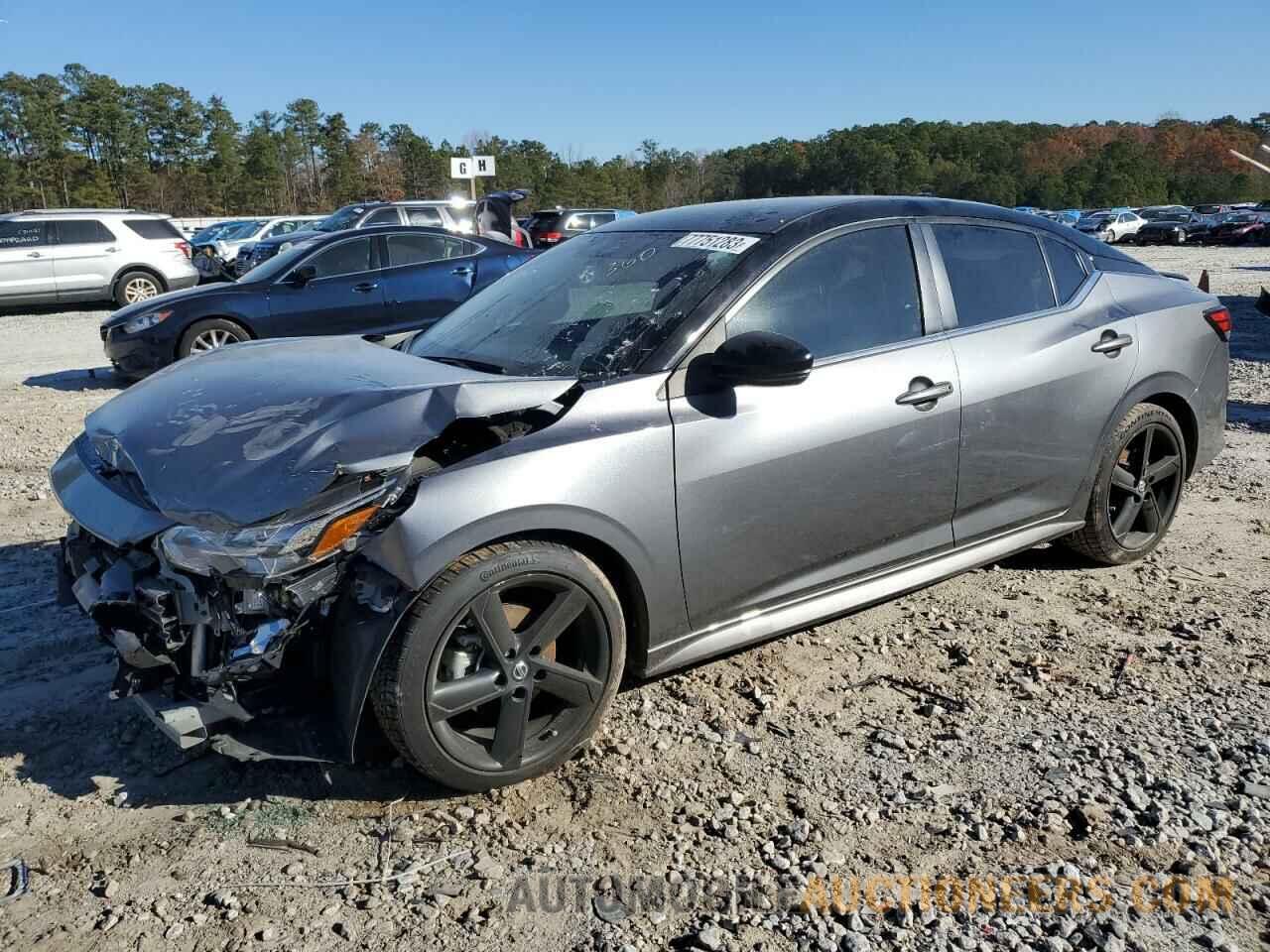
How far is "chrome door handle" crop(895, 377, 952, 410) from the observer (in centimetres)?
353

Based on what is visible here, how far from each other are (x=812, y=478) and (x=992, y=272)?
4.67ft

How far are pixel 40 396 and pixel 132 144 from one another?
7553 centimetres

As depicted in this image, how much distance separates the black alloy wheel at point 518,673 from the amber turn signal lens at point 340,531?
0.37 metres

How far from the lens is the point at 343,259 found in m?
10.2

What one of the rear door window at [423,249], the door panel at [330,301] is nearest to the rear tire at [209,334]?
the door panel at [330,301]

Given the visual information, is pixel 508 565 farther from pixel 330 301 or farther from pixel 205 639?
pixel 330 301

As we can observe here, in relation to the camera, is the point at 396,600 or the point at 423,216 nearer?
the point at 396,600

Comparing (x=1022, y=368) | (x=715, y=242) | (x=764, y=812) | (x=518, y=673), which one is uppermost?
(x=715, y=242)

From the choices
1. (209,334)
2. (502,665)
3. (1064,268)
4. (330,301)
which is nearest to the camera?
(502,665)

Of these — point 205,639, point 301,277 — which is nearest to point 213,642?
point 205,639

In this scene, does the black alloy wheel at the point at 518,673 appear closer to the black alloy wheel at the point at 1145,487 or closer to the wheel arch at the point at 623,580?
the wheel arch at the point at 623,580

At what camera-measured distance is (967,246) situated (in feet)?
13.0

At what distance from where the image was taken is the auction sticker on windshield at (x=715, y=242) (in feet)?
11.3

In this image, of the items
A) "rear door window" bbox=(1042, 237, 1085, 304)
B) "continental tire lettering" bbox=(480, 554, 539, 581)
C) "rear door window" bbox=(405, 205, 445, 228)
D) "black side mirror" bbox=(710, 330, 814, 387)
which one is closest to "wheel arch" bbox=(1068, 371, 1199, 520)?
"rear door window" bbox=(1042, 237, 1085, 304)
